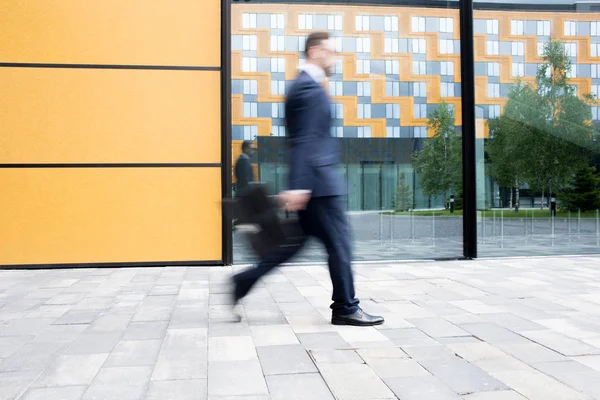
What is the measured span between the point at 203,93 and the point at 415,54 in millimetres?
2763

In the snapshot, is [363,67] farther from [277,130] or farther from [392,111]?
[277,130]

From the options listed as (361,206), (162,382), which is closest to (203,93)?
(361,206)

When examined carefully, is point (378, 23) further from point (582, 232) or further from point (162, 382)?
point (162, 382)

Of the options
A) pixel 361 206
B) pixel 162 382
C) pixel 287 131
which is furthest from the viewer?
pixel 361 206

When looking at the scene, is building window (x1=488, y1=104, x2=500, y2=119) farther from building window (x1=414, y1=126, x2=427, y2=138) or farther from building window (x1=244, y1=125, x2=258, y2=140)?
building window (x1=244, y1=125, x2=258, y2=140)

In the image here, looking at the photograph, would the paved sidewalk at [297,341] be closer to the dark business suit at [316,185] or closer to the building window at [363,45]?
the dark business suit at [316,185]

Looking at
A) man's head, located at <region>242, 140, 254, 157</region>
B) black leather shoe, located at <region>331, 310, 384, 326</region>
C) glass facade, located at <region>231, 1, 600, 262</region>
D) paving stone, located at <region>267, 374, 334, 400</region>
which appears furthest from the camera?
glass facade, located at <region>231, 1, 600, 262</region>

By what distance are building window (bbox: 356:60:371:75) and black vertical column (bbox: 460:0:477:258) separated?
4.14ft

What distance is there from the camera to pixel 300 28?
7316mm

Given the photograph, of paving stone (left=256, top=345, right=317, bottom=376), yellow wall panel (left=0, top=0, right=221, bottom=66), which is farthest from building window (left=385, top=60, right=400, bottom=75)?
paving stone (left=256, top=345, right=317, bottom=376)

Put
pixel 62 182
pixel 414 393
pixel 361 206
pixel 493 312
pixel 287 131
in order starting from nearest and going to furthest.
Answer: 1. pixel 414 393
2. pixel 287 131
3. pixel 493 312
4. pixel 62 182
5. pixel 361 206

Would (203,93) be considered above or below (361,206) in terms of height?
above

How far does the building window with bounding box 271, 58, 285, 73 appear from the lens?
23.7 feet

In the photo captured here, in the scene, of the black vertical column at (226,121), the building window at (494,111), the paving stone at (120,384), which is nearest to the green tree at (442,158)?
the building window at (494,111)
